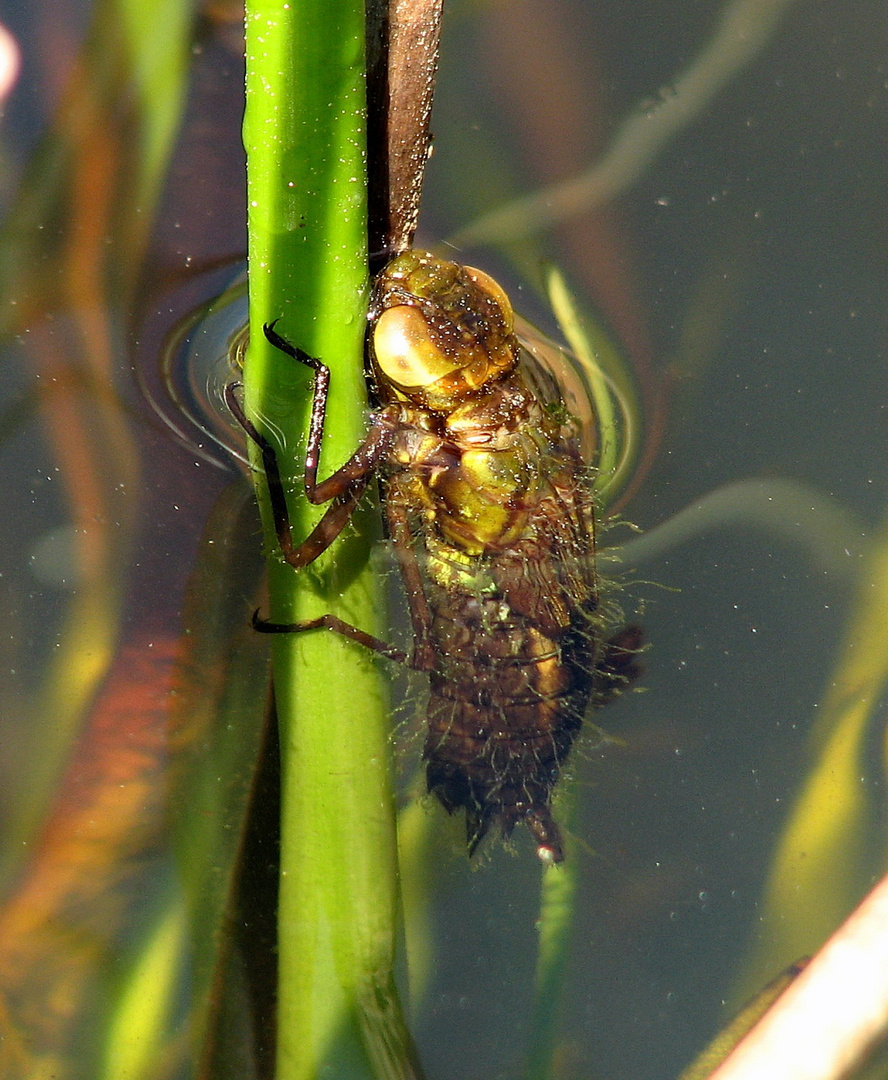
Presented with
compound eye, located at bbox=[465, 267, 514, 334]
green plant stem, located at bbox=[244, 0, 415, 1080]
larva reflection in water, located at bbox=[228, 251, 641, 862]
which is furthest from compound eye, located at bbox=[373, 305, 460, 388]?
green plant stem, located at bbox=[244, 0, 415, 1080]

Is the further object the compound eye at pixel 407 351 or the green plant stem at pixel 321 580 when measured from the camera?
the compound eye at pixel 407 351

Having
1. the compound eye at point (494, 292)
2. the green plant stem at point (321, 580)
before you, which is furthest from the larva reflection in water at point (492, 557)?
the green plant stem at point (321, 580)

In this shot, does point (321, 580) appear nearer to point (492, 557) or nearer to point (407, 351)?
point (407, 351)

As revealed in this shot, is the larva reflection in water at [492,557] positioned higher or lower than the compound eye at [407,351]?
lower

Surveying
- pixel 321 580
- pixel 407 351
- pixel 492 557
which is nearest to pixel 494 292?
pixel 407 351

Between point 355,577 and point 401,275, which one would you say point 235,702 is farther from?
point 401,275

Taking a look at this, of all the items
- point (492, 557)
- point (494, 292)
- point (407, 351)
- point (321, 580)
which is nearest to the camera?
point (321, 580)

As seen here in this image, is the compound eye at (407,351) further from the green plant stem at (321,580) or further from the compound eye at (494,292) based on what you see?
the green plant stem at (321,580)

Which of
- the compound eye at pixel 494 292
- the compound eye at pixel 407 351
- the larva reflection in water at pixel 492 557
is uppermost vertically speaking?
the compound eye at pixel 494 292
